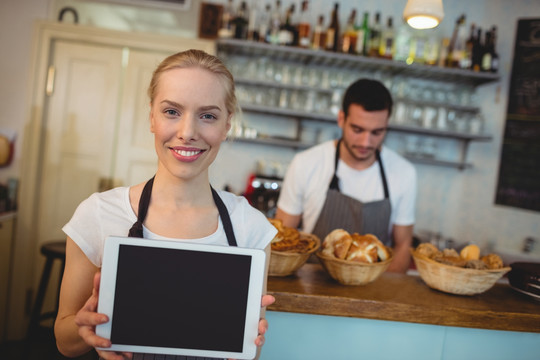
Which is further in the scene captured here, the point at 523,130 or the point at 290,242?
the point at 523,130

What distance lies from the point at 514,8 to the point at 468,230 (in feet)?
6.07

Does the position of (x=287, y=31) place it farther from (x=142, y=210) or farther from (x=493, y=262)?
(x=142, y=210)

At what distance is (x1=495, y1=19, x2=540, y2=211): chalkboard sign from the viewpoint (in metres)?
3.26

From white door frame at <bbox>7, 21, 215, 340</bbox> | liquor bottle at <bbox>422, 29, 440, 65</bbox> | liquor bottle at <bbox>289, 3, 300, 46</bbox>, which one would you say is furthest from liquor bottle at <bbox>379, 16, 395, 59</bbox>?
white door frame at <bbox>7, 21, 215, 340</bbox>

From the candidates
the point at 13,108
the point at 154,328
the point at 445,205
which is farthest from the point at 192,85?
the point at 445,205

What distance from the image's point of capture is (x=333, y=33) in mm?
3279

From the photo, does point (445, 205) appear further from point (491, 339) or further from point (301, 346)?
point (301, 346)

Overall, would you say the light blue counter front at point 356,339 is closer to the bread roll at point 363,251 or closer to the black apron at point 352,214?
the bread roll at point 363,251

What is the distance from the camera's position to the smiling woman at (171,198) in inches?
38.3

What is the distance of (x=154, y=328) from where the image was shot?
84 centimetres

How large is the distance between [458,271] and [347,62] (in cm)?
235

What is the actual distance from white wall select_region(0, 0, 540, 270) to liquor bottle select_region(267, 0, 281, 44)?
0.33 meters

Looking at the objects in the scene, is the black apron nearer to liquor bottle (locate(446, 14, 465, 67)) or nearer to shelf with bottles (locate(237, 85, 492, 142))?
shelf with bottles (locate(237, 85, 492, 142))

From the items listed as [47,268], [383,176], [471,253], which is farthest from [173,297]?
[47,268]
